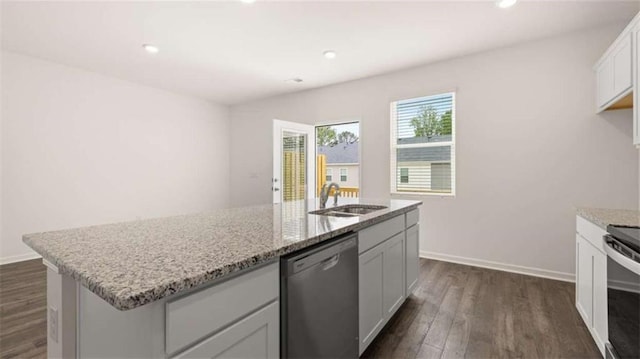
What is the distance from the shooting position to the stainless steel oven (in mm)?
1281

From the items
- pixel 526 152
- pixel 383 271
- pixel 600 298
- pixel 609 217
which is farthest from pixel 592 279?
pixel 526 152

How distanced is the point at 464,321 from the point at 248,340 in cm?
193

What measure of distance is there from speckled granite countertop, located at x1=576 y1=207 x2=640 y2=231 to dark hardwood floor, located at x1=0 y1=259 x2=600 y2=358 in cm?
84

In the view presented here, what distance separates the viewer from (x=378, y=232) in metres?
1.91

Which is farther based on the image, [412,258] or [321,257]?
[412,258]

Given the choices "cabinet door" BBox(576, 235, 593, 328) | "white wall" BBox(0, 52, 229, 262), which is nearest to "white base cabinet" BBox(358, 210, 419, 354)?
"cabinet door" BBox(576, 235, 593, 328)

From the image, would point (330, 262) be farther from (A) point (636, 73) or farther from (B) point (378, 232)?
(A) point (636, 73)

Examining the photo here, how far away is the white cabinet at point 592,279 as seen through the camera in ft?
5.38

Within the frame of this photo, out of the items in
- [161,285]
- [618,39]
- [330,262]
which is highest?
[618,39]

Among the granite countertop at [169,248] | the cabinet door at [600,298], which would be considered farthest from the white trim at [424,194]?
the granite countertop at [169,248]

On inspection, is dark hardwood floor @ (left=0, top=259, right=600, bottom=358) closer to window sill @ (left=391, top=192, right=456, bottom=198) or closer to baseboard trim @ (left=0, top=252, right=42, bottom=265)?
baseboard trim @ (left=0, top=252, right=42, bottom=265)

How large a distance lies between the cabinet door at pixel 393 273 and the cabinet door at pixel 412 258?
4.9 inches

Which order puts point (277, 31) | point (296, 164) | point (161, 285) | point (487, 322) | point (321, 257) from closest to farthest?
point (161, 285), point (321, 257), point (487, 322), point (277, 31), point (296, 164)

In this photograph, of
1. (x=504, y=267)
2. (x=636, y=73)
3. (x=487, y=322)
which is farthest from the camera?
(x=504, y=267)
